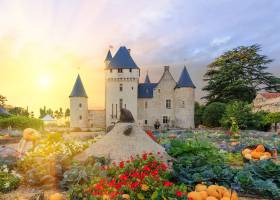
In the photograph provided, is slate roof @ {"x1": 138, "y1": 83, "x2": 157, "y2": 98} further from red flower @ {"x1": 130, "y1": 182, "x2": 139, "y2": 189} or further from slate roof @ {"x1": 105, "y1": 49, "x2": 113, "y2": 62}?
red flower @ {"x1": 130, "y1": 182, "x2": 139, "y2": 189}

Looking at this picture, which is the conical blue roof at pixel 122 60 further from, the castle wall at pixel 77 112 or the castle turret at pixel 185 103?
the castle turret at pixel 185 103

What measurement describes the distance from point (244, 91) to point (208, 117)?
10.3m

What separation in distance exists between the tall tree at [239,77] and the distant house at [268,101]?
4.50 ft

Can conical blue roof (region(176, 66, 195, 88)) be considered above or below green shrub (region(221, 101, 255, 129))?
above

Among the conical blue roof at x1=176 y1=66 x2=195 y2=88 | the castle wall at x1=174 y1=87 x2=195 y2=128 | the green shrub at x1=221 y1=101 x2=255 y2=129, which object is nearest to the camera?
the green shrub at x1=221 y1=101 x2=255 y2=129

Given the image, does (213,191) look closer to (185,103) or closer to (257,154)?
(257,154)

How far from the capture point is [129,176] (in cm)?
654

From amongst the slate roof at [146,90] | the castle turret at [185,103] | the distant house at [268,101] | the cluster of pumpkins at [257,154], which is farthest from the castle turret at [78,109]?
the cluster of pumpkins at [257,154]

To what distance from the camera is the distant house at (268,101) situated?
44.9 metres

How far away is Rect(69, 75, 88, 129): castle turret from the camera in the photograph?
146ft

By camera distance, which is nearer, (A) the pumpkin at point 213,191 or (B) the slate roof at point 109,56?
(A) the pumpkin at point 213,191

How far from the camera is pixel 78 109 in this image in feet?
146

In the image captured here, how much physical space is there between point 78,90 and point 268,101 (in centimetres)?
2789

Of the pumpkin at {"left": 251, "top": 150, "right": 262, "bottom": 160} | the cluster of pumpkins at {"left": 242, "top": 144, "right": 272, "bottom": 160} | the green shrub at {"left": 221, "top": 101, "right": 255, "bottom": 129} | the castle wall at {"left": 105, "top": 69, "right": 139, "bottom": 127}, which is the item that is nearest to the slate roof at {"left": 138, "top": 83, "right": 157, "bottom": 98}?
the castle wall at {"left": 105, "top": 69, "right": 139, "bottom": 127}
